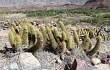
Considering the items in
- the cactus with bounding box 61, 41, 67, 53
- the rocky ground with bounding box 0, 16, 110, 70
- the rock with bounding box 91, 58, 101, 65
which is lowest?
the rock with bounding box 91, 58, 101, 65

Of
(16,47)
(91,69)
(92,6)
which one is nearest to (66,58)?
(91,69)

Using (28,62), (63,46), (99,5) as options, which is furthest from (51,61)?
(99,5)

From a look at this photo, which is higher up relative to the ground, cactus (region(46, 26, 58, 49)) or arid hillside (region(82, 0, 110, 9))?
cactus (region(46, 26, 58, 49))

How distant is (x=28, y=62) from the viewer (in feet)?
23.5

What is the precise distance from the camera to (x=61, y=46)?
8.05 metres

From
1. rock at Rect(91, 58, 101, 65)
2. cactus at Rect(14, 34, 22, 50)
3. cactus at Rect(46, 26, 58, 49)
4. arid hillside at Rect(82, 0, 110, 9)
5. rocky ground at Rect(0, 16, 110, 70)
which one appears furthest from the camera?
arid hillside at Rect(82, 0, 110, 9)

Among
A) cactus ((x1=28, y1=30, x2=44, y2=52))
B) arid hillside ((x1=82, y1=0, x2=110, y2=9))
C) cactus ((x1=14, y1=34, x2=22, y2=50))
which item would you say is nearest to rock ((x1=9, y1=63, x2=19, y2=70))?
cactus ((x1=14, y1=34, x2=22, y2=50))

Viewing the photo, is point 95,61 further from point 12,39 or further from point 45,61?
point 12,39

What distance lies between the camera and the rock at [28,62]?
7090mm

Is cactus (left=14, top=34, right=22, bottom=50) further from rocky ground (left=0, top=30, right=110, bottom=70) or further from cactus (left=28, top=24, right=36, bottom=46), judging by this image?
cactus (left=28, top=24, right=36, bottom=46)

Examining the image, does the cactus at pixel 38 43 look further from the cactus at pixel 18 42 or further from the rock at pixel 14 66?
the rock at pixel 14 66

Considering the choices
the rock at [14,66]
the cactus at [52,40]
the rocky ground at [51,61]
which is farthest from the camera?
the cactus at [52,40]

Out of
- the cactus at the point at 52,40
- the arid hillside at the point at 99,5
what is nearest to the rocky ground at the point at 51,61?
the cactus at the point at 52,40

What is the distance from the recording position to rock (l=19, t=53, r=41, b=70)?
7090 millimetres
